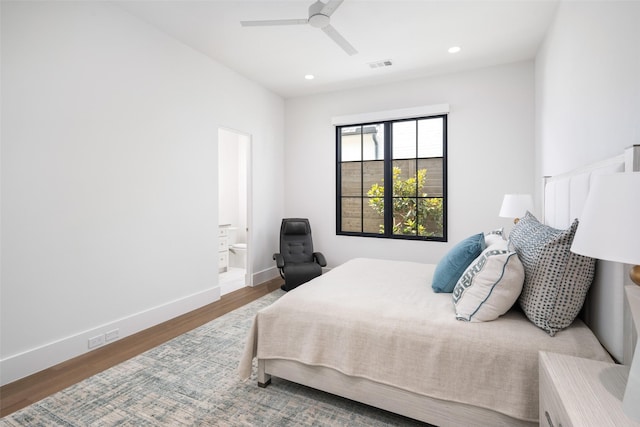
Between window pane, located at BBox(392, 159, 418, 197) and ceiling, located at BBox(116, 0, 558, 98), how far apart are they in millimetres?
1166

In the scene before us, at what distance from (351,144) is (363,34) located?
1831 mm

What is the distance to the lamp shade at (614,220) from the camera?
2.36 feet

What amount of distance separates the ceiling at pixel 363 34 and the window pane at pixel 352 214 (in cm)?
175

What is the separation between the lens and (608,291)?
1.36 m

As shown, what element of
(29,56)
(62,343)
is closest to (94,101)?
(29,56)

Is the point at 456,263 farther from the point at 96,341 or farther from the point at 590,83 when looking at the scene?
the point at 96,341

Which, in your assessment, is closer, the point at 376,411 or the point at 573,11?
the point at 376,411

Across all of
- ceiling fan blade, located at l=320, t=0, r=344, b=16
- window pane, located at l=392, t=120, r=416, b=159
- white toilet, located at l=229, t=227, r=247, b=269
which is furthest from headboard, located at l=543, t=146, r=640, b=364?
white toilet, located at l=229, t=227, r=247, b=269

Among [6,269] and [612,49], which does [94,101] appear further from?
[612,49]

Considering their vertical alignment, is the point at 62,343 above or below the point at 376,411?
above

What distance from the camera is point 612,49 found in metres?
1.55

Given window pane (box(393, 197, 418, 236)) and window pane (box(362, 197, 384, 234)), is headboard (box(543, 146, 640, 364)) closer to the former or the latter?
window pane (box(393, 197, 418, 236))

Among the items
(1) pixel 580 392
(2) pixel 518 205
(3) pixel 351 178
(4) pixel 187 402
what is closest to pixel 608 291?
(1) pixel 580 392

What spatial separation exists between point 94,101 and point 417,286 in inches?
117
